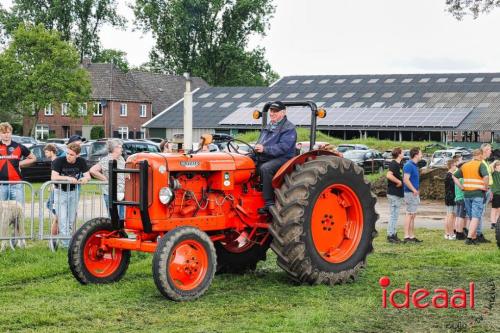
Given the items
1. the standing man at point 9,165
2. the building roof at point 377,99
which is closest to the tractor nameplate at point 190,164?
the standing man at point 9,165

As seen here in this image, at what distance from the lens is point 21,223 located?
11742mm

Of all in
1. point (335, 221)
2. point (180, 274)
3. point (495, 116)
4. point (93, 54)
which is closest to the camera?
point (180, 274)

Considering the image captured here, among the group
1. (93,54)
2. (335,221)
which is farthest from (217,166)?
(93,54)

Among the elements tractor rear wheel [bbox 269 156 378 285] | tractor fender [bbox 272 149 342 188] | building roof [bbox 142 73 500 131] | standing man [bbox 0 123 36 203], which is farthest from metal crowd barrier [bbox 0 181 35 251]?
building roof [bbox 142 73 500 131]

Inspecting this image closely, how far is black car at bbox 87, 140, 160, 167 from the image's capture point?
97.7ft

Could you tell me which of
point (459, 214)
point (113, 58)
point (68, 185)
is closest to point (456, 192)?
point (459, 214)

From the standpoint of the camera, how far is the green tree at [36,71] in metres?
52.8

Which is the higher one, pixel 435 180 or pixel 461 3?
pixel 461 3

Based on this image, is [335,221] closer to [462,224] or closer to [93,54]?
[462,224]

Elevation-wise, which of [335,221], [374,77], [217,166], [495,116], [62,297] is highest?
[374,77]

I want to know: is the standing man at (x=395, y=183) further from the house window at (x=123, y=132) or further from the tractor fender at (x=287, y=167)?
the house window at (x=123, y=132)

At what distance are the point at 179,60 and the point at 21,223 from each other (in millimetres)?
63833

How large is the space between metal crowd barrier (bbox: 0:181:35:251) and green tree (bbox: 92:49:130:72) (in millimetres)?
63233

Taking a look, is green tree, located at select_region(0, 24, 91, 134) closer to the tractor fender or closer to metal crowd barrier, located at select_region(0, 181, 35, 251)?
metal crowd barrier, located at select_region(0, 181, 35, 251)
